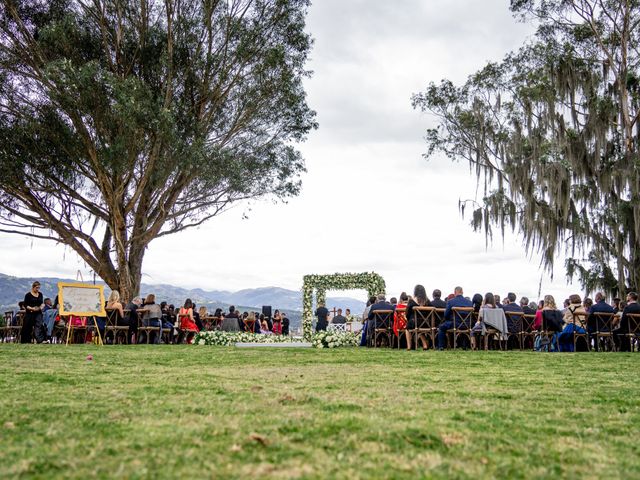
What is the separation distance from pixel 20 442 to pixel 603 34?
21.3 meters

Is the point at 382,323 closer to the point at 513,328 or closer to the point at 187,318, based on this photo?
the point at 513,328

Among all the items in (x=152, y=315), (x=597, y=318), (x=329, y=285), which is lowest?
(x=152, y=315)

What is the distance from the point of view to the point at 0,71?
16.9 meters

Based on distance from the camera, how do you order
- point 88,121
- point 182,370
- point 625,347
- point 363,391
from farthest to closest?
point 88,121
point 625,347
point 182,370
point 363,391

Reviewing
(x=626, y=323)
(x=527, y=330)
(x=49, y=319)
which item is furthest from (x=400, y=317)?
(x=49, y=319)

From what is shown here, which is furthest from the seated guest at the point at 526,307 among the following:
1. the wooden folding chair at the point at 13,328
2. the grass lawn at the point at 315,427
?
the wooden folding chair at the point at 13,328

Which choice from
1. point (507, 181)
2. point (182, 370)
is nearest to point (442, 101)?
point (507, 181)

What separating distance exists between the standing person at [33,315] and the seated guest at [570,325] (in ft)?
38.9

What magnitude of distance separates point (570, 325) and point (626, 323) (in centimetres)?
127

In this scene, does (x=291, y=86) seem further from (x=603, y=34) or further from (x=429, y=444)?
(x=429, y=444)

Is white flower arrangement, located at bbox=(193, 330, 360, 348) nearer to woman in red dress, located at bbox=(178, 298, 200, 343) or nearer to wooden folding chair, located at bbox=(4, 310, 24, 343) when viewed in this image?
woman in red dress, located at bbox=(178, 298, 200, 343)

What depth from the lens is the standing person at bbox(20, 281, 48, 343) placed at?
13797 millimetres

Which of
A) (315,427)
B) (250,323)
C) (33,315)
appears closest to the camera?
(315,427)

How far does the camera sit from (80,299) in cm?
1259
